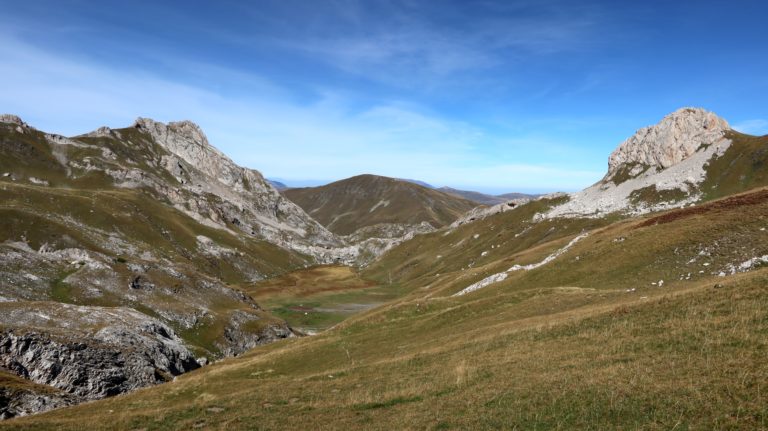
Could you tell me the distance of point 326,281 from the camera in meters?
192

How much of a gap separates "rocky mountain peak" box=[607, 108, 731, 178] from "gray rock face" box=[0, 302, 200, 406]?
631ft

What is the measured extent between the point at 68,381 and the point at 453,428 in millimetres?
49226

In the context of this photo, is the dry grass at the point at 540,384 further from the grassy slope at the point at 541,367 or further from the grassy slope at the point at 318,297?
the grassy slope at the point at 318,297

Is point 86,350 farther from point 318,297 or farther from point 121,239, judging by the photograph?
point 318,297

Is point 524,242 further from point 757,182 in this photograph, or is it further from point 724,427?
point 724,427

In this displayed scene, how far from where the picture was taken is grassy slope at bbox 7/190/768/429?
671 inches

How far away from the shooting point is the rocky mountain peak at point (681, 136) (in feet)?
586

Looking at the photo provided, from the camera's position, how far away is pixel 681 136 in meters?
181

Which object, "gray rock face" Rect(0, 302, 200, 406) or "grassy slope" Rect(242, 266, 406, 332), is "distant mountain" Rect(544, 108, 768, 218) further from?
"gray rock face" Rect(0, 302, 200, 406)

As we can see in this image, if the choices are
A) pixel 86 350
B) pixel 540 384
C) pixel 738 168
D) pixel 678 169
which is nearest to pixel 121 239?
pixel 86 350

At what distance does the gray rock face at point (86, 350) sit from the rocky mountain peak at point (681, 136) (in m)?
192

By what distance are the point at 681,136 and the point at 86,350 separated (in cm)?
20942

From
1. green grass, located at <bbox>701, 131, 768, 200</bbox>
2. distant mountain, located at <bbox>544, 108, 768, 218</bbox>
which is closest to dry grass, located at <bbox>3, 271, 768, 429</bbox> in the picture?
distant mountain, located at <bbox>544, 108, 768, 218</bbox>

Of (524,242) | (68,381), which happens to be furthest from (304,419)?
(524,242)
